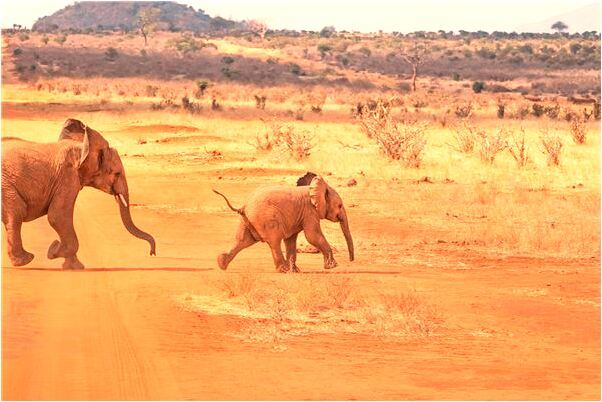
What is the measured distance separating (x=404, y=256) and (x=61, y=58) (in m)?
70.7

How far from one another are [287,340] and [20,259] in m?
3.93

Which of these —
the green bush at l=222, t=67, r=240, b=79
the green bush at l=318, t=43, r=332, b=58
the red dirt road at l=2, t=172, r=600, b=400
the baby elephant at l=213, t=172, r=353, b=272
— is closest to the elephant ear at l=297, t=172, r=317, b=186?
the baby elephant at l=213, t=172, r=353, b=272

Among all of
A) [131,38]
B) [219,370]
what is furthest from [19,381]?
[131,38]

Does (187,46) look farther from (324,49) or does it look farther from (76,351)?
(76,351)

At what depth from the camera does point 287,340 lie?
405 inches

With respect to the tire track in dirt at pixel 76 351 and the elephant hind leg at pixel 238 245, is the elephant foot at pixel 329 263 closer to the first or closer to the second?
the elephant hind leg at pixel 238 245

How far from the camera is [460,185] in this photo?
78.4 feet

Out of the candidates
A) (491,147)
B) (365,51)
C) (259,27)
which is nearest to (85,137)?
(491,147)

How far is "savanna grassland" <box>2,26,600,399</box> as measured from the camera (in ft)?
29.8

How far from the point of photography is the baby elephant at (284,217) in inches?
523

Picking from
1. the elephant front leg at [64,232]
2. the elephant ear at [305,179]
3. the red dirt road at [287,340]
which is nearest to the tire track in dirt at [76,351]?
the red dirt road at [287,340]

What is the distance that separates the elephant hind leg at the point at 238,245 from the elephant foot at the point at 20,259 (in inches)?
84.7

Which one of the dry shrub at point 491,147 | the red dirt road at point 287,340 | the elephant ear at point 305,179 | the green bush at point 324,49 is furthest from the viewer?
the green bush at point 324,49

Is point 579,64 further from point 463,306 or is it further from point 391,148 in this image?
point 463,306
